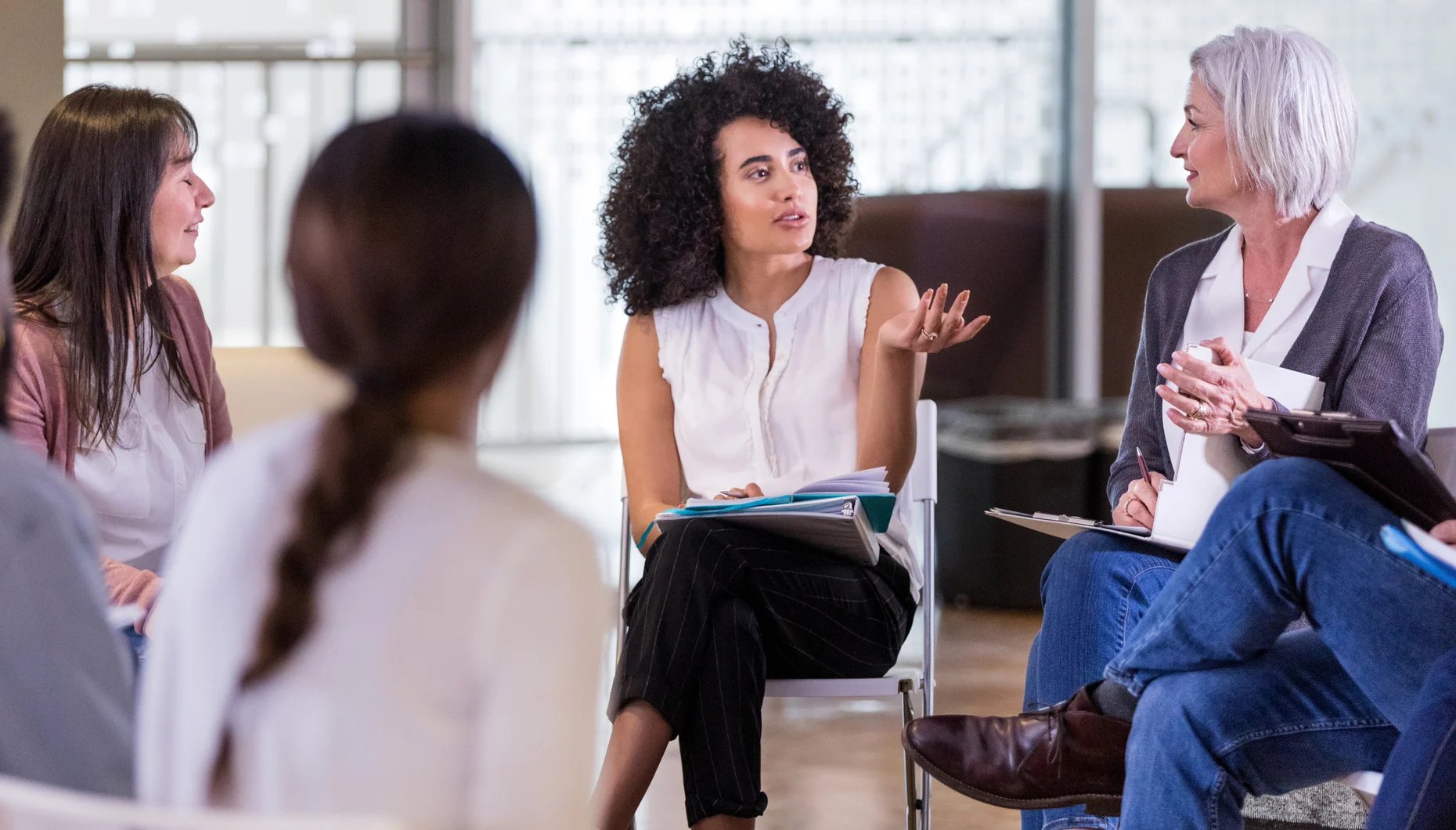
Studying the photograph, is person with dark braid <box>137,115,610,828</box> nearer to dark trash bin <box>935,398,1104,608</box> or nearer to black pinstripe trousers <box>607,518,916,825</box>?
black pinstripe trousers <box>607,518,916,825</box>

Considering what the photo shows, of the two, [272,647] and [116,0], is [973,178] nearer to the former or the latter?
[116,0]

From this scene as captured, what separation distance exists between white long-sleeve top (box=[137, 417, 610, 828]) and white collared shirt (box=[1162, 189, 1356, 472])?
1.25 meters

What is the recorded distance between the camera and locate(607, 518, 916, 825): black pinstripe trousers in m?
1.81

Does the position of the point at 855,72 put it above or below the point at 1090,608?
above

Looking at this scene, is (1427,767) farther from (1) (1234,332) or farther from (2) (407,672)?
(2) (407,672)

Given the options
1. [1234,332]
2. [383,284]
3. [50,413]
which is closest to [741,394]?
[1234,332]

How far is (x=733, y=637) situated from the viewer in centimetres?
184

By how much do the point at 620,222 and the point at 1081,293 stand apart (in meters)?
3.63

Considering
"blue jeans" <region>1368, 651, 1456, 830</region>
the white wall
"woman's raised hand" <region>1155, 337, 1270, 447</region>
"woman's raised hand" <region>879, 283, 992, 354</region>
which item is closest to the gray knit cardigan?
"woman's raised hand" <region>1155, 337, 1270, 447</region>

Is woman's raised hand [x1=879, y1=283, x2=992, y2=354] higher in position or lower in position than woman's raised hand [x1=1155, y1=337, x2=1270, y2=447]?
higher

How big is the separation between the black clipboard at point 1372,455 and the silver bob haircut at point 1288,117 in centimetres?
54

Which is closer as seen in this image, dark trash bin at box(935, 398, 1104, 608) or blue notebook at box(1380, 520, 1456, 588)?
blue notebook at box(1380, 520, 1456, 588)

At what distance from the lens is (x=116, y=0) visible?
5316mm

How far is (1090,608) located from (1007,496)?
2.69 metres
